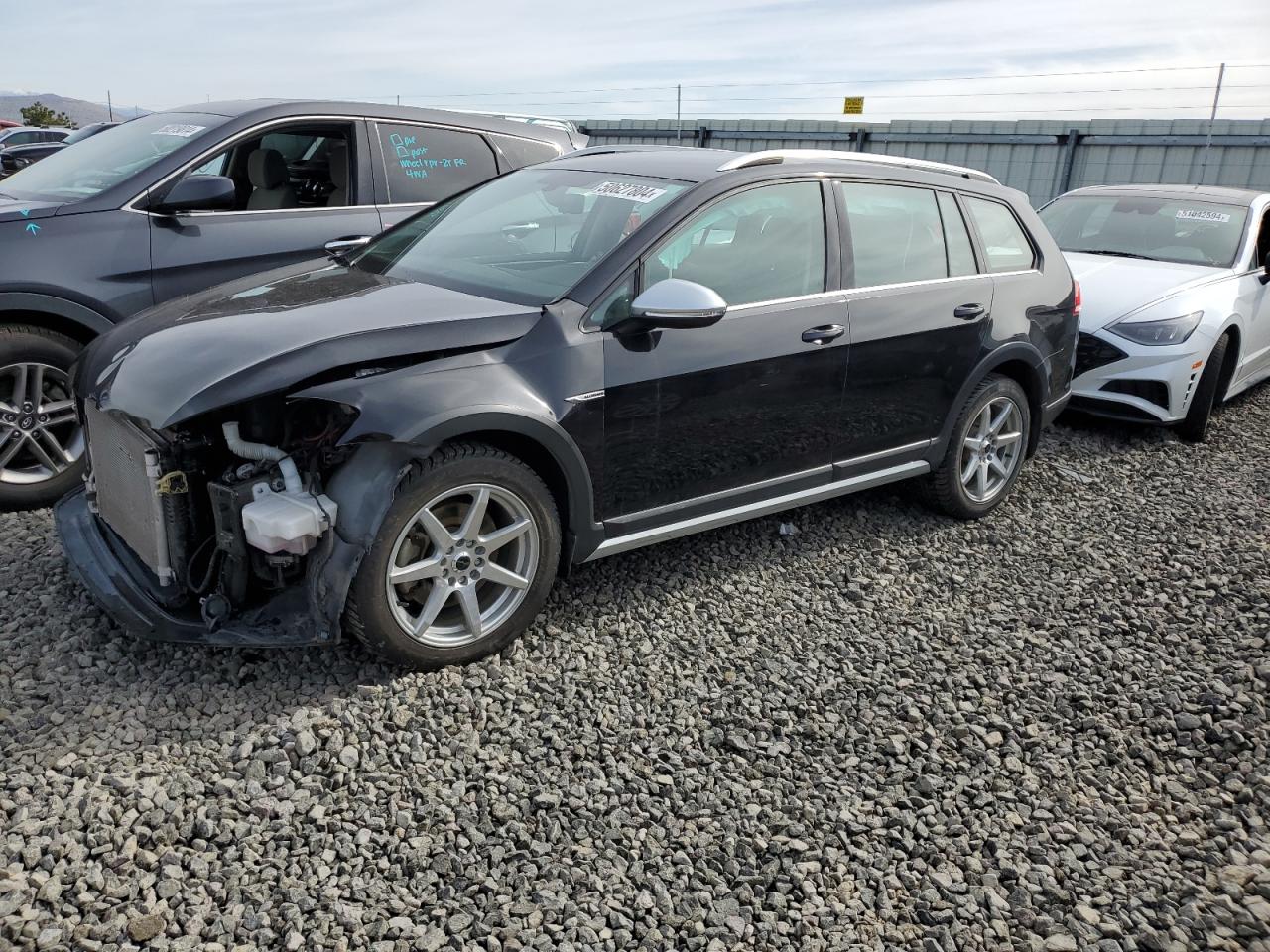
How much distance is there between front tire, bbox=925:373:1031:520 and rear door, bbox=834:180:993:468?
0.21 meters

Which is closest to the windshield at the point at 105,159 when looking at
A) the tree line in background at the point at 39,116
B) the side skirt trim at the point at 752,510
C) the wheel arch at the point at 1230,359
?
the side skirt trim at the point at 752,510

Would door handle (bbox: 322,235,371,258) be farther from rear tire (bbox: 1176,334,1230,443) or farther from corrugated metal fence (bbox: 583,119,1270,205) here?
corrugated metal fence (bbox: 583,119,1270,205)

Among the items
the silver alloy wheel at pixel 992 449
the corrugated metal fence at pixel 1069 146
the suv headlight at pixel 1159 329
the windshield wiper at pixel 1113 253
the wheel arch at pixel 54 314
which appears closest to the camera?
the wheel arch at pixel 54 314

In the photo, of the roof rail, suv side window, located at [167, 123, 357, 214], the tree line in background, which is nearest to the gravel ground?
the roof rail

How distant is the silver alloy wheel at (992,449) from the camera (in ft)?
17.2

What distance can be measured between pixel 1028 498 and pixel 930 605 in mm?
1729

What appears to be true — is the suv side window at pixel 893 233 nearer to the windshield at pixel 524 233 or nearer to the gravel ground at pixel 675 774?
the windshield at pixel 524 233

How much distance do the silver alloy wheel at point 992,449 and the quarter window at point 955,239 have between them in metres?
0.70

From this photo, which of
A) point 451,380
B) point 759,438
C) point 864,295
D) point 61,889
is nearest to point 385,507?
point 451,380

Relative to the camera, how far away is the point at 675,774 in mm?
3119

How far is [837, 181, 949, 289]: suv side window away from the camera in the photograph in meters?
4.53

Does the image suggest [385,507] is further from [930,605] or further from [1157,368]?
[1157,368]

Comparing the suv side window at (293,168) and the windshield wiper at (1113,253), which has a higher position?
the suv side window at (293,168)

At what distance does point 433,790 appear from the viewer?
9.73 ft
